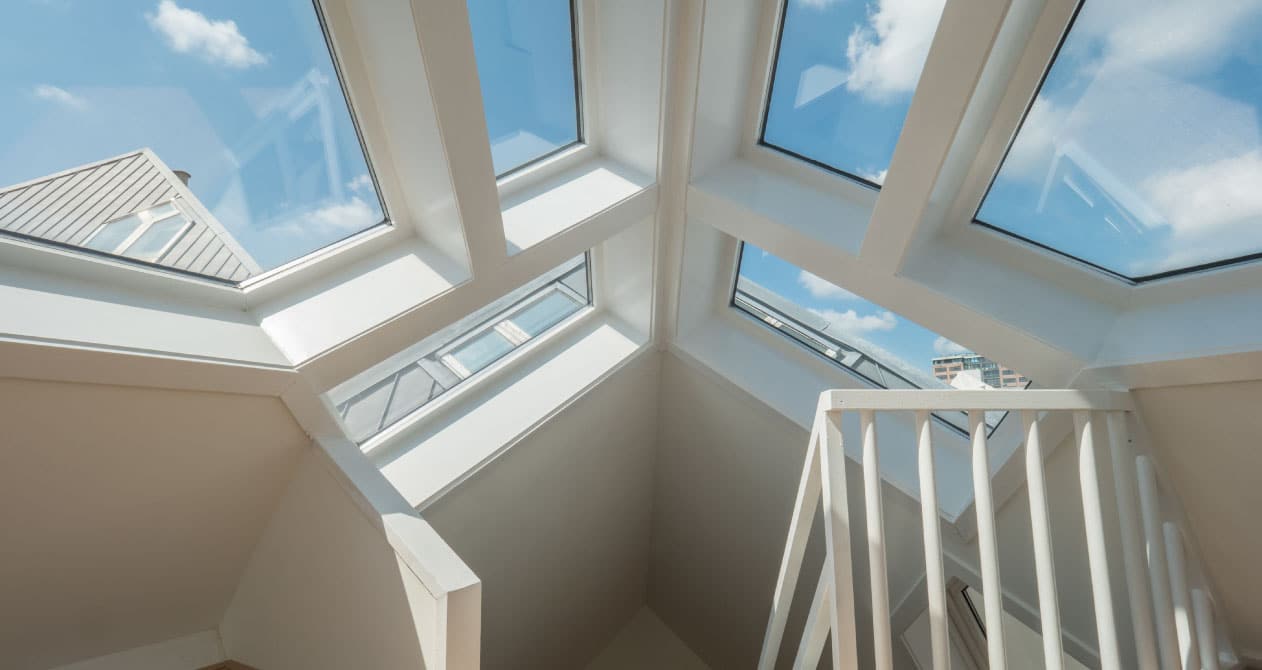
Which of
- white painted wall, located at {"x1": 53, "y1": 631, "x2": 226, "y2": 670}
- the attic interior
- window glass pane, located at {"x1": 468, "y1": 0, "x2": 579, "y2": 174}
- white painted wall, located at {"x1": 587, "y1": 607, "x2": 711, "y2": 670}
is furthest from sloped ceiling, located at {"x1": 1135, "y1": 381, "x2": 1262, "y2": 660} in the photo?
white painted wall, located at {"x1": 587, "y1": 607, "x2": 711, "y2": 670}

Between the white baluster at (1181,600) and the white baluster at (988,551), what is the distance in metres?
0.39

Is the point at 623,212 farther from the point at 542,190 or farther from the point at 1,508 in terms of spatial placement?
the point at 1,508

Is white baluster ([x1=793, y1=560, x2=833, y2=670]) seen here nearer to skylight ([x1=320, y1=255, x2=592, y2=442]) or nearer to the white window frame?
skylight ([x1=320, y1=255, x2=592, y2=442])

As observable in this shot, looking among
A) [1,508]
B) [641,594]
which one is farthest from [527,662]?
[1,508]

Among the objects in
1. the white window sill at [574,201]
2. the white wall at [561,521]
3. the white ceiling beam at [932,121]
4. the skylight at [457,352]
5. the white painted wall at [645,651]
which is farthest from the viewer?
the white painted wall at [645,651]

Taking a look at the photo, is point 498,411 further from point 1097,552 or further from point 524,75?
point 1097,552

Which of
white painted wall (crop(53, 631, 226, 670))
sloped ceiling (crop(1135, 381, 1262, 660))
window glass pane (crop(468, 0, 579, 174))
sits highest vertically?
window glass pane (crop(468, 0, 579, 174))

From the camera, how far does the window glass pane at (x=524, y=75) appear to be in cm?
162

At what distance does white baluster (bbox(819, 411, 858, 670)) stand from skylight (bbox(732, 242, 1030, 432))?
724 millimetres

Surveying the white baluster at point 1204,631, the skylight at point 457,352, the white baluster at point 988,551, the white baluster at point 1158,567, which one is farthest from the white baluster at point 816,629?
the skylight at point 457,352

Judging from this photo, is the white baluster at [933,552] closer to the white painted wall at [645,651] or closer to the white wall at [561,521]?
the white wall at [561,521]

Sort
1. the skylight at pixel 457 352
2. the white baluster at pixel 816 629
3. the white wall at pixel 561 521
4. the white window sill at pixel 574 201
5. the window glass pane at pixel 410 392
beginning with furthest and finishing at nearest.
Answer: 1. the white wall at pixel 561 521
2. the window glass pane at pixel 410 392
3. the skylight at pixel 457 352
4. the white window sill at pixel 574 201
5. the white baluster at pixel 816 629

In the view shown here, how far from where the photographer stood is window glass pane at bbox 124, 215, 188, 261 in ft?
4.44

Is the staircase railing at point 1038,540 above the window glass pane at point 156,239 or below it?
below
